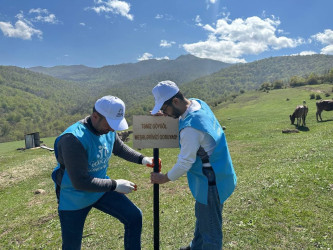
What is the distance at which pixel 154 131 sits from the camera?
12.5 ft

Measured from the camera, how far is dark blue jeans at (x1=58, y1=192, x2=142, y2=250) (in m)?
3.50

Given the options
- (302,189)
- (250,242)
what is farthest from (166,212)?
(302,189)

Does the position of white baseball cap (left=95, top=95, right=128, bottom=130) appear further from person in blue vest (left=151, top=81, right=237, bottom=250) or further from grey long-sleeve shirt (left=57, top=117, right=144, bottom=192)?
person in blue vest (left=151, top=81, right=237, bottom=250)

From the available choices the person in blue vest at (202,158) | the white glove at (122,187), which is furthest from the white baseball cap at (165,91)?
the white glove at (122,187)

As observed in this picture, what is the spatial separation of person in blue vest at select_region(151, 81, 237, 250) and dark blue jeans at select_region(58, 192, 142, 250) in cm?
65

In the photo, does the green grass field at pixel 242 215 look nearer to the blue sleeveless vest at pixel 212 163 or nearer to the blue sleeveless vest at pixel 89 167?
the blue sleeveless vest at pixel 212 163

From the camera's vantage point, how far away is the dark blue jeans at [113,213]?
350 centimetres

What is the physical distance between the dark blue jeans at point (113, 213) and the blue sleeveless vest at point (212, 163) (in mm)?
1048

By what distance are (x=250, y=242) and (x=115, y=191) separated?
3.16m

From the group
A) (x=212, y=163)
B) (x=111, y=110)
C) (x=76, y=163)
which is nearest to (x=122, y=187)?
(x=76, y=163)

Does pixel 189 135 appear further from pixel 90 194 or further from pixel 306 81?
pixel 306 81

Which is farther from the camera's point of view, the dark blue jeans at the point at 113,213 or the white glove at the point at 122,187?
the white glove at the point at 122,187

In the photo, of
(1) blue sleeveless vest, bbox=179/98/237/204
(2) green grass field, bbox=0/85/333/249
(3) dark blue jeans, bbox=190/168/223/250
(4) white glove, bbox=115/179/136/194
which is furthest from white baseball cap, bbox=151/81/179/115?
(2) green grass field, bbox=0/85/333/249

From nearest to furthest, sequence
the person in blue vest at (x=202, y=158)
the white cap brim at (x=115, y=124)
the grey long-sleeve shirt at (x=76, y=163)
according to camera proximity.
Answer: the grey long-sleeve shirt at (x=76, y=163) → the person in blue vest at (x=202, y=158) → the white cap brim at (x=115, y=124)
